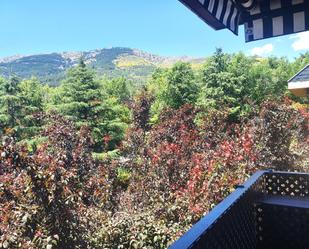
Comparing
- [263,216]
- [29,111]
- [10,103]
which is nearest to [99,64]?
[29,111]

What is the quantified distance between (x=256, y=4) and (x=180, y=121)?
805 cm

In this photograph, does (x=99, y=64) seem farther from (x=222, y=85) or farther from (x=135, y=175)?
(x=135, y=175)

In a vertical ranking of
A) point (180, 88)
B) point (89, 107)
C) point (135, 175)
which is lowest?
point (135, 175)

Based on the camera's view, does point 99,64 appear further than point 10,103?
Yes

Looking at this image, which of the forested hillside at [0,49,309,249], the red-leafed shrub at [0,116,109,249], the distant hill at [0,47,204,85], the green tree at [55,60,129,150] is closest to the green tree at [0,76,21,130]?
the green tree at [55,60,129,150]

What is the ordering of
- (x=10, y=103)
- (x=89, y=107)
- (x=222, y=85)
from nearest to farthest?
(x=89, y=107) → (x=10, y=103) → (x=222, y=85)

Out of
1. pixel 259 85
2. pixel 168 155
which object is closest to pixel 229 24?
pixel 168 155

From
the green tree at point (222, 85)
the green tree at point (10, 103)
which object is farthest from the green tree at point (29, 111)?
the green tree at point (222, 85)

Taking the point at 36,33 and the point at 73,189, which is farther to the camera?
the point at 36,33

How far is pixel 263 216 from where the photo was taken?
12.5 ft

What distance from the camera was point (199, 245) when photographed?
6.47 feet

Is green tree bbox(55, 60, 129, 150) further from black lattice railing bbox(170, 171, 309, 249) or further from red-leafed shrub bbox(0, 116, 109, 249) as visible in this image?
black lattice railing bbox(170, 171, 309, 249)

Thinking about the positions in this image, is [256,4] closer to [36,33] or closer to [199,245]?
[199,245]

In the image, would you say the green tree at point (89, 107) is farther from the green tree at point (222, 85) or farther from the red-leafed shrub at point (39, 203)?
the red-leafed shrub at point (39, 203)
